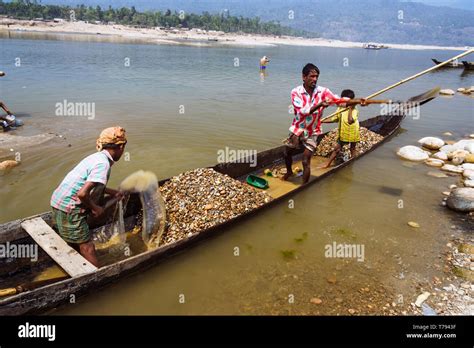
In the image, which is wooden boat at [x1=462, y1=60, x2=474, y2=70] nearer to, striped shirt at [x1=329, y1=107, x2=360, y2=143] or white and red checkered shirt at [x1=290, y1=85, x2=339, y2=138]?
striped shirt at [x1=329, y1=107, x2=360, y2=143]

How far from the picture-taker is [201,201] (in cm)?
574

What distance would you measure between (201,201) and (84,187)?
2335 millimetres

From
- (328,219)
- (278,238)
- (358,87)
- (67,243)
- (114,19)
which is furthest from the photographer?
(114,19)

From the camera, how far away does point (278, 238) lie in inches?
235

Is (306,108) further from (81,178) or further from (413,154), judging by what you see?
(413,154)

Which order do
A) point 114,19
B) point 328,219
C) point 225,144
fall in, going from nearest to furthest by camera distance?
1. point 328,219
2. point 225,144
3. point 114,19

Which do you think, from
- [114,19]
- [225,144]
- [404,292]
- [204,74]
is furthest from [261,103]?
[114,19]

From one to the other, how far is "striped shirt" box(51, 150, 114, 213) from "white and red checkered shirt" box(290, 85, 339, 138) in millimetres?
3935

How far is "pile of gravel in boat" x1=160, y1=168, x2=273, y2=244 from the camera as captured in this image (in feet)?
17.8

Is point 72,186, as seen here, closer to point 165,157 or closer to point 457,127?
point 165,157

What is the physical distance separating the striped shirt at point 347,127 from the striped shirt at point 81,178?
6078 mm
